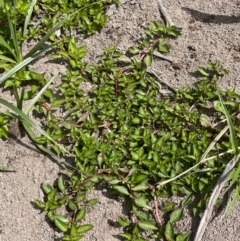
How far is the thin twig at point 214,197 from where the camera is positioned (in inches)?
84.4

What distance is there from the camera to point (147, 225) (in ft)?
7.05

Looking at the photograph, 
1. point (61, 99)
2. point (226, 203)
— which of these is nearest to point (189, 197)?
point (226, 203)

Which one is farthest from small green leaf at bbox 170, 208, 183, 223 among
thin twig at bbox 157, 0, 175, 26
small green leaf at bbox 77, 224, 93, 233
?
thin twig at bbox 157, 0, 175, 26

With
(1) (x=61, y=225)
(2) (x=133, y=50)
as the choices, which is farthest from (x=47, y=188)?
(2) (x=133, y=50)

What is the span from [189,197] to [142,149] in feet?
0.96

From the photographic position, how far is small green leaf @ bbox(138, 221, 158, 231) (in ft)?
7.03

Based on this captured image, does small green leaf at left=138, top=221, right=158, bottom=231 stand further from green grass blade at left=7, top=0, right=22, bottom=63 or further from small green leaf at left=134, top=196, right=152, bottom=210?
green grass blade at left=7, top=0, right=22, bottom=63

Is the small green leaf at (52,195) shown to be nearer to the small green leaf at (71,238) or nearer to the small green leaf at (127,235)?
the small green leaf at (71,238)

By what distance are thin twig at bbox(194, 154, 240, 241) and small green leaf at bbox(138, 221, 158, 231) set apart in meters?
0.18

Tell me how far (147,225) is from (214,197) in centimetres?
31

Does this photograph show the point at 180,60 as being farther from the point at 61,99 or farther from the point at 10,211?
the point at 10,211

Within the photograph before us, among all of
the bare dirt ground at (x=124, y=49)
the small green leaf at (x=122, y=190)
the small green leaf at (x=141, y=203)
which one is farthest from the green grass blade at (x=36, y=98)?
the small green leaf at (x=141, y=203)

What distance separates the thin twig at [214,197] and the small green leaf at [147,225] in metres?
0.18

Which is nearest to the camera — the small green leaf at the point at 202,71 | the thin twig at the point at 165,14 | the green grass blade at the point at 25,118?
the green grass blade at the point at 25,118
